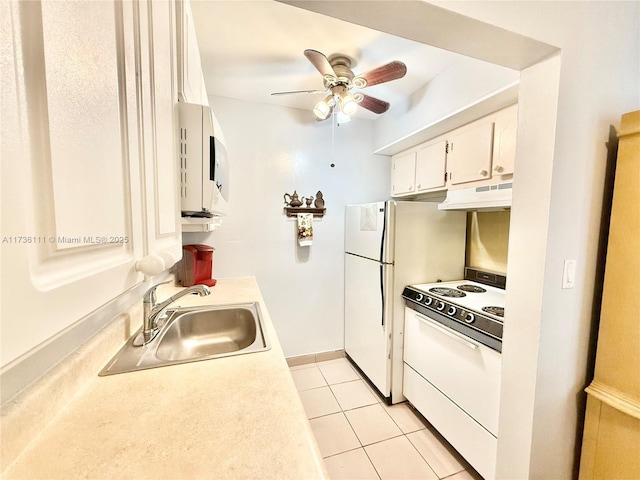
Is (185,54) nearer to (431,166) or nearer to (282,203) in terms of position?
(282,203)

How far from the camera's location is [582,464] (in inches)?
46.1

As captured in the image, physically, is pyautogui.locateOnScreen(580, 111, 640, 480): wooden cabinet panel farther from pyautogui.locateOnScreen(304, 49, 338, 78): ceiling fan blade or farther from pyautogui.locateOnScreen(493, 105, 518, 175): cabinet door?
pyautogui.locateOnScreen(304, 49, 338, 78): ceiling fan blade

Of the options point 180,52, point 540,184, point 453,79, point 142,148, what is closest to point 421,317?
point 540,184

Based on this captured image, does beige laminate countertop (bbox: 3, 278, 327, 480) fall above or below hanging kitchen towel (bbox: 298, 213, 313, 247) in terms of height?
below

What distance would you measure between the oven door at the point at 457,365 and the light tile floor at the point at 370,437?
1.27 ft

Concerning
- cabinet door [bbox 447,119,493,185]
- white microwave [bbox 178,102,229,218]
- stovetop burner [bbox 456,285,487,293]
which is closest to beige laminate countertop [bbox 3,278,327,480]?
white microwave [bbox 178,102,229,218]

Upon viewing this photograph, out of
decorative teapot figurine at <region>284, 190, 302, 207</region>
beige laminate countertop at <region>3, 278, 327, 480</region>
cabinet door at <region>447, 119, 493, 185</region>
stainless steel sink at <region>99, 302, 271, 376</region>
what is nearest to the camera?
beige laminate countertop at <region>3, 278, 327, 480</region>

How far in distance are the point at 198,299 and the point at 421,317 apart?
1.55m

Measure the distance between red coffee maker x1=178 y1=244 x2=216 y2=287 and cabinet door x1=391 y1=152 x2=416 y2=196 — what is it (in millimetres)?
1903

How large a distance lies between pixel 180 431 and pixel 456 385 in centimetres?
158

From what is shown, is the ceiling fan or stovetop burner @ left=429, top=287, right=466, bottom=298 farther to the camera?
stovetop burner @ left=429, top=287, right=466, bottom=298

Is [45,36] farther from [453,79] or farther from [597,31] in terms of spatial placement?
Result: [453,79]

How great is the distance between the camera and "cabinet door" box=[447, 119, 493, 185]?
1742mm

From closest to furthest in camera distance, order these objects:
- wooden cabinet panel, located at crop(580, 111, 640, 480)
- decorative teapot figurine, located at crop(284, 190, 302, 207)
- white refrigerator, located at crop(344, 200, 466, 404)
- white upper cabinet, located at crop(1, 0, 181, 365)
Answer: white upper cabinet, located at crop(1, 0, 181, 365) → wooden cabinet panel, located at crop(580, 111, 640, 480) → white refrigerator, located at crop(344, 200, 466, 404) → decorative teapot figurine, located at crop(284, 190, 302, 207)
